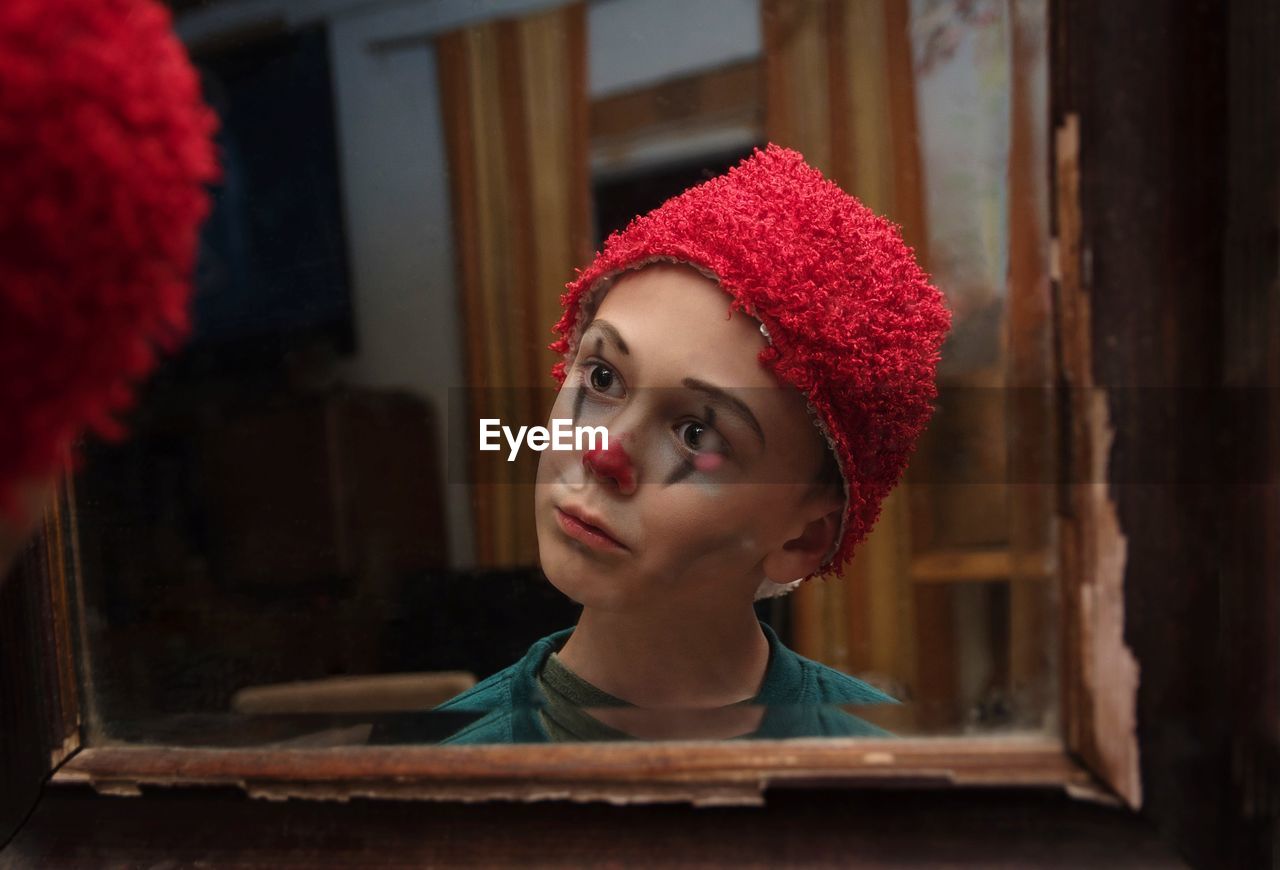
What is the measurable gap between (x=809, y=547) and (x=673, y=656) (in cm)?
11

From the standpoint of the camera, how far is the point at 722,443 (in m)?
0.51

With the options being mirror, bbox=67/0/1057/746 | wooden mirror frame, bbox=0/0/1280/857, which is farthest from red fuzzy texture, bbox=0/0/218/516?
wooden mirror frame, bbox=0/0/1280/857

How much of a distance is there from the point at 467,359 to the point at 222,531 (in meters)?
0.19

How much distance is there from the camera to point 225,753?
568 millimetres

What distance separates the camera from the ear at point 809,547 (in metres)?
0.54

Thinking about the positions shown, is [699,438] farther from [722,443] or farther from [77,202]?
[77,202]

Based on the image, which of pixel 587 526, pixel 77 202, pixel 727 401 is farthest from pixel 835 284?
pixel 77 202

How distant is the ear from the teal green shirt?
0.04 meters

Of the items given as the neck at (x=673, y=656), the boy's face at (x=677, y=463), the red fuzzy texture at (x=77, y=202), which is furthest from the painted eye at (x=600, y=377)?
the red fuzzy texture at (x=77, y=202)

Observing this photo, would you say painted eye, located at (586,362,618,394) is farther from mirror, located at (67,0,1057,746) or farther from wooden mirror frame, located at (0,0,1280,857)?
wooden mirror frame, located at (0,0,1280,857)

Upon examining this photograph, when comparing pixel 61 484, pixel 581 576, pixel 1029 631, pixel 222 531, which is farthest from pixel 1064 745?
pixel 61 484

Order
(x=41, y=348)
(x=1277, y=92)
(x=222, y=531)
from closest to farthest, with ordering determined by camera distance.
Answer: (x=41, y=348) → (x=1277, y=92) → (x=222, y=531)

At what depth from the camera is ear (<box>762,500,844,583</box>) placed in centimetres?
54

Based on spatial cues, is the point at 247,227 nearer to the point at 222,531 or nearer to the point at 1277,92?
the point at 222,531
